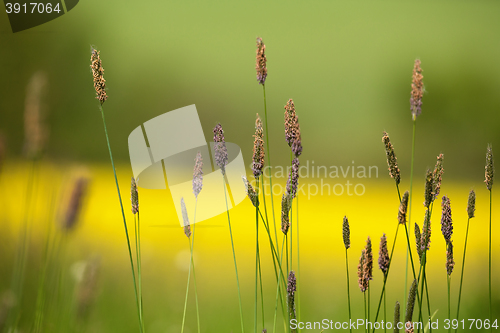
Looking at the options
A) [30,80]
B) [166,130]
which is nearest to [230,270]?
[166,130]

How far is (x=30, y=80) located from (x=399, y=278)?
4.44ft

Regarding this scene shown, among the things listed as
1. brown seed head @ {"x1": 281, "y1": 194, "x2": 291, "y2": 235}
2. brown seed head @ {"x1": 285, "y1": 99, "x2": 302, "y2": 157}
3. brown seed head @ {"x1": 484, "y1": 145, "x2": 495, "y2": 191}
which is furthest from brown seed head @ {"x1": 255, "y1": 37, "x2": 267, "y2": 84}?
brown seed head @ {"x1": 484, "y1": 145, "x2": 495, "y2": 191}

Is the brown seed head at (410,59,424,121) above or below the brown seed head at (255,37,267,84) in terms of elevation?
below

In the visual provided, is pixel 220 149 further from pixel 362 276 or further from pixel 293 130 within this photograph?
pixel 362 276

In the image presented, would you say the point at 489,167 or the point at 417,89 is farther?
the point at 489,167

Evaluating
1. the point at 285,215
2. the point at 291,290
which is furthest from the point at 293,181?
the point at 291,290

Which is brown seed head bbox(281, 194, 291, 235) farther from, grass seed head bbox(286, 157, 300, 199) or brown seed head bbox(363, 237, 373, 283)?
brown seed head bbox(363, 237, 373, 283)

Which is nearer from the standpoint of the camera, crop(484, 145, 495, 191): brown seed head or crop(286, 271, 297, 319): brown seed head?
crop(286, 271, 297, 319): brown seed head

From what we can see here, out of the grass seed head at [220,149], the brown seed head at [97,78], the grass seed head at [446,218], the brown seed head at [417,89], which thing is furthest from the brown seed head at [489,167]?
the brown seed head at [97,78]

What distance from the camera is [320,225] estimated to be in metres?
1.19

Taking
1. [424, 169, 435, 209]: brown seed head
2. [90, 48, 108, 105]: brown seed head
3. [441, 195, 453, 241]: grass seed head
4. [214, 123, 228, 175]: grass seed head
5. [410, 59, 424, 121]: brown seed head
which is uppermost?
[90, 48, 108, 105]: brown seed head

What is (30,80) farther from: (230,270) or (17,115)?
(230,270)

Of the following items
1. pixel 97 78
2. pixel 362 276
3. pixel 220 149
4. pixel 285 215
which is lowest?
pixel 362 276

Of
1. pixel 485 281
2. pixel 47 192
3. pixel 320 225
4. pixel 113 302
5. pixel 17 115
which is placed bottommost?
pixel 485 281
